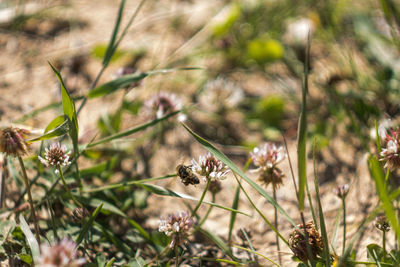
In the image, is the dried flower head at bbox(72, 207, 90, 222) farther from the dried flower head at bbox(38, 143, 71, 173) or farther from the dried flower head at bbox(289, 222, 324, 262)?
the dried flower head at bbox(289, 222, 324, 262)

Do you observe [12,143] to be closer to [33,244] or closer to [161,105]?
[33,244]

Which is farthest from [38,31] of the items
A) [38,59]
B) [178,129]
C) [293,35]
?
[293,35]

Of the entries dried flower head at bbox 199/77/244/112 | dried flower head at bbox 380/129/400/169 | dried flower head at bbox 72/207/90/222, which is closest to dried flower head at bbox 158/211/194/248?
dried flower head at bbox 72/207/90/222

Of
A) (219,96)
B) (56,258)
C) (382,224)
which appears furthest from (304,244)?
(219,96)

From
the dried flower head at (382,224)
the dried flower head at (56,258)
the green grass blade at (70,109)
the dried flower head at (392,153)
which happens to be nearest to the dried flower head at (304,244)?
the dried flower head at (382,224)

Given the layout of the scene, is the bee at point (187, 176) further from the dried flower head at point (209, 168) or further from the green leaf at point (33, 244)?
the green leaf at point (33, 244)

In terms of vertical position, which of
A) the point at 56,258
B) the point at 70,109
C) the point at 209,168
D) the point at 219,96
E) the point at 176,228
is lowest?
the point at 56,258

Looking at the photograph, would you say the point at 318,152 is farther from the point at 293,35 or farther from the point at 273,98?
the point at 293,35
